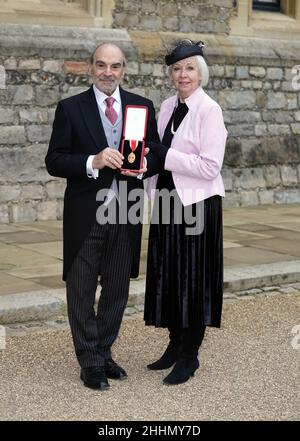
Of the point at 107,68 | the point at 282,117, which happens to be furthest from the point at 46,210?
the point at 107,68

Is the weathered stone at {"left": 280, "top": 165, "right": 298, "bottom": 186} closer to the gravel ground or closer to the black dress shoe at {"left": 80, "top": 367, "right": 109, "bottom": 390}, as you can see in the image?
the gravel ground

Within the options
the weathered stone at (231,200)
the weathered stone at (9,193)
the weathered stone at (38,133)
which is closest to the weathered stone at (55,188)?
the weathered stone at (9,193)

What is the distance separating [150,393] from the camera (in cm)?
452

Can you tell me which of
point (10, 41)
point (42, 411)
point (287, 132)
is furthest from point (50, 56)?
point (42, 411)

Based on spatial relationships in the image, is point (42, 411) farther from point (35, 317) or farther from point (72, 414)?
point (35, 317)

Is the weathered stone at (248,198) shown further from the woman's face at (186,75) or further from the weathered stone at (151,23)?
the woman's face at (186,75)

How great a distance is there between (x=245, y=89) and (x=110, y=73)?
752cm

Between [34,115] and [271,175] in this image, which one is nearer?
[34,115]

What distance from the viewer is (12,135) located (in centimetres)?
972

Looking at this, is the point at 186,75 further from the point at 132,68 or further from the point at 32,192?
the point at 132,68

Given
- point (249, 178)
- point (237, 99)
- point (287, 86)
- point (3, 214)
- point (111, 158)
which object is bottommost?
point (3, 214)

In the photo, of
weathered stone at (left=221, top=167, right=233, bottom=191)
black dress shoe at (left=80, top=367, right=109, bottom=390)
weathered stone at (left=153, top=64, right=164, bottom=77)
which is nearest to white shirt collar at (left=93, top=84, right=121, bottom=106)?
black dress shoe at (left=80, top=367, right=109, bottom=390)

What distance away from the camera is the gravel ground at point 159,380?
13.8 ft

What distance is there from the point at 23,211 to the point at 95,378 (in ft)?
18.0
